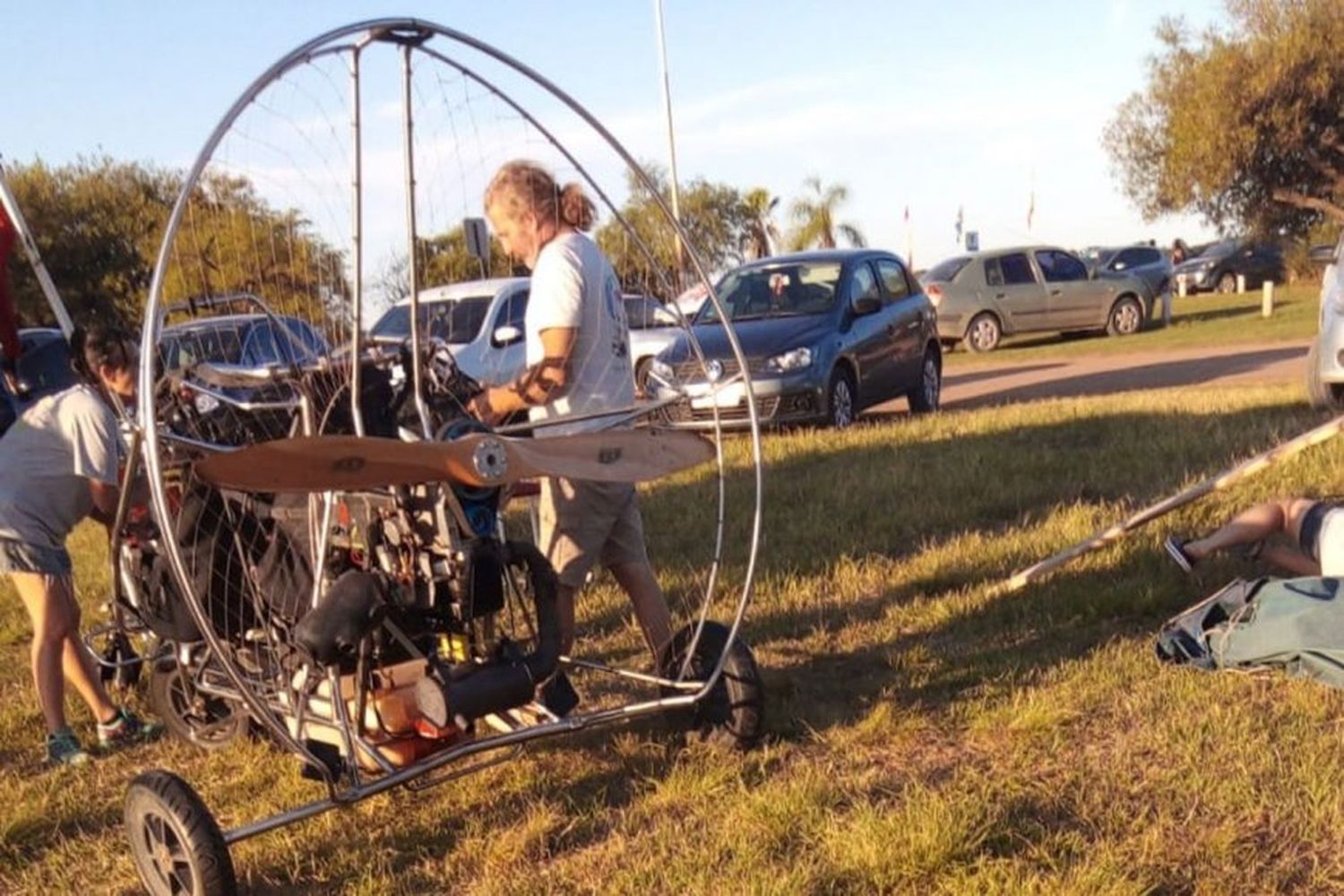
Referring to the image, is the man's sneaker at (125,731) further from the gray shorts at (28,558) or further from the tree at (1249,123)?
the tree at (1249,123)

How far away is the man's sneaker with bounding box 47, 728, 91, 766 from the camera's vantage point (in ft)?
17.1

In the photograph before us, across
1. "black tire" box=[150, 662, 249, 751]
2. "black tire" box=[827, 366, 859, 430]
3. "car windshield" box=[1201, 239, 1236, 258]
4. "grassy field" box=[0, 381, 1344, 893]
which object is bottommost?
"grassy field" box=[0, 381, 1344, 893]

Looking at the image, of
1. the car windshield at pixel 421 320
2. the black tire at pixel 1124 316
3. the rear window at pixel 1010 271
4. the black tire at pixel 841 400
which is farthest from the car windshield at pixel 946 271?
the car windshield at pixel 421 320

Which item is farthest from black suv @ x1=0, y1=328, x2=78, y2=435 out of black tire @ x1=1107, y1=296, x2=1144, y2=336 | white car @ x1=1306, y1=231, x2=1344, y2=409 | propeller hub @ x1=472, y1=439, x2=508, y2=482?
black tire @ x1=1107, y1=296, x2=1144, y2=336

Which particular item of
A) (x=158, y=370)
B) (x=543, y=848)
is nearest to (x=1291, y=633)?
(x=543, y=848)

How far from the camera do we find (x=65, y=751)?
5254 millimetres

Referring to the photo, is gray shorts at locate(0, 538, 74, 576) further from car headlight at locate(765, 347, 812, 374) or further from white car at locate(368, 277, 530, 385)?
car headlight at locate(765, 347, 812, 374)

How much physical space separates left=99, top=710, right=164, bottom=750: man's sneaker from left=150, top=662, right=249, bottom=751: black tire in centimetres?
6

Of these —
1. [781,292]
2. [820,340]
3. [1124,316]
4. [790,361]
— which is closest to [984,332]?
[1124,316]

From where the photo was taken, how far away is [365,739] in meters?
3.92

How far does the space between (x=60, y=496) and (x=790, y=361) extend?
7601mm

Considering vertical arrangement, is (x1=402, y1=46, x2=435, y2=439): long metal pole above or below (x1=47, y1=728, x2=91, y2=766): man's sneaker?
above

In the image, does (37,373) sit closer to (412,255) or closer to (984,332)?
(412,255)

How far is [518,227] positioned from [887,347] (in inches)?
355
